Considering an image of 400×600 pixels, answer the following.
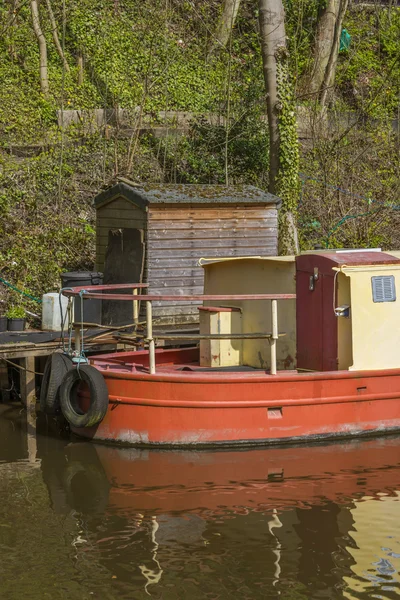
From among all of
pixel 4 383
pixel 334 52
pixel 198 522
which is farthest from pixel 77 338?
pixel 334 52

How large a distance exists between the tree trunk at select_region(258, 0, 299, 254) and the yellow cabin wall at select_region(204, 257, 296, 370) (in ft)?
21.0

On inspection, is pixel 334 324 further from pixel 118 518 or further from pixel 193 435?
pixel 118 518

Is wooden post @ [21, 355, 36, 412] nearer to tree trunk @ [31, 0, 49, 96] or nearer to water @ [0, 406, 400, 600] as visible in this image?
water @ [0, 406, 400, 600]

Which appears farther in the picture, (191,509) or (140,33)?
(140,33)

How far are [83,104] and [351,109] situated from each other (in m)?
8.32

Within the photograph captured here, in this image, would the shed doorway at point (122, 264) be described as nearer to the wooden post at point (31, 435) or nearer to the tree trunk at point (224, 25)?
the wooden post at point (31, 435)

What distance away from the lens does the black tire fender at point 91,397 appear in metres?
12.8

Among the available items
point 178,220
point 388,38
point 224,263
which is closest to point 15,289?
point 178,220

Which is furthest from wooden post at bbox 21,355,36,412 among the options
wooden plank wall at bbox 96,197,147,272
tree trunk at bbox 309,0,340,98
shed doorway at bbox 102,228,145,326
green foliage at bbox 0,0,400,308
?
tree trunk at bbox 309,0,340,98

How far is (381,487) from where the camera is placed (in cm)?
1120

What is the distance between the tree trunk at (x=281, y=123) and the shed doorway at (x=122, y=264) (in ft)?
15.1

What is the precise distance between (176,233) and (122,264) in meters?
1.04

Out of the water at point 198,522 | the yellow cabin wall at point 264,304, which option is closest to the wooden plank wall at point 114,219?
the yellow cabin wall at point 264,304

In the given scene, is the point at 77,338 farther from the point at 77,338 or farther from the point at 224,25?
the point at 224,25
